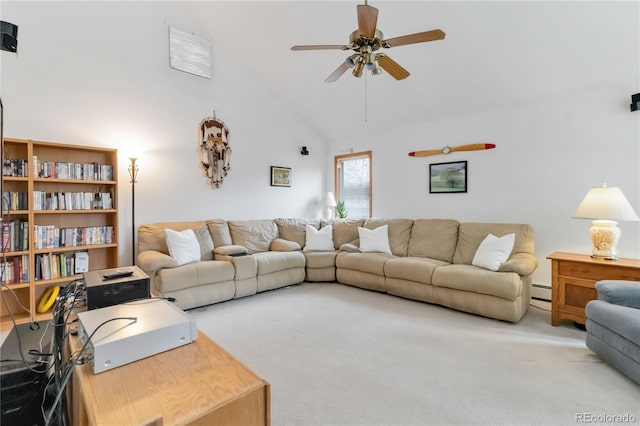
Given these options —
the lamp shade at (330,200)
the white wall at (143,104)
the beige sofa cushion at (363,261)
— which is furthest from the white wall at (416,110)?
the beige sofa cushion at (363,261)

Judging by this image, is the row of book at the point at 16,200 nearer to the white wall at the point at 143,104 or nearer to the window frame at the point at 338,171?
the white wall at the point at 143,104

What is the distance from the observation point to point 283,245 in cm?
452

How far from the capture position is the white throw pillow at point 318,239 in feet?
15.5

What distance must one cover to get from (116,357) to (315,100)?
4.73 meters

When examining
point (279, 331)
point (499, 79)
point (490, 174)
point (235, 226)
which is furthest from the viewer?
point (235, 226)

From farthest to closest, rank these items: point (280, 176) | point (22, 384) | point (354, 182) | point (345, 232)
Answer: point (354, 182)
point (280, 176)
point (345, 232)
point (22, 384)

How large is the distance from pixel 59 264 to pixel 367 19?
12.1 ft

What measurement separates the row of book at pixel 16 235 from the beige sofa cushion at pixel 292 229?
2911 mm

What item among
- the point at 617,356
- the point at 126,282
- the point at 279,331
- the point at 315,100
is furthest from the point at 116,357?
the point at 315,100

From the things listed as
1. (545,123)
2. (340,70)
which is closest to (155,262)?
(340,70)

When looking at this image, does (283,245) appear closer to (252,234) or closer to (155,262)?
(252,234)

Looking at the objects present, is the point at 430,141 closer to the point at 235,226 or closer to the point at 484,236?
the point at 484,236

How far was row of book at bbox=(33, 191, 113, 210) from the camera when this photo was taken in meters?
3.10

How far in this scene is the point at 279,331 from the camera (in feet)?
9.20
